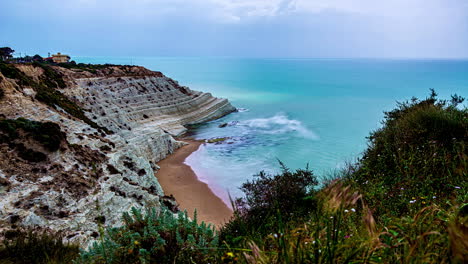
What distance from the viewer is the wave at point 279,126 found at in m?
39.9

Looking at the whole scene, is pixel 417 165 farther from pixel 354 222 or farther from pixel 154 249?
pixel 154 249

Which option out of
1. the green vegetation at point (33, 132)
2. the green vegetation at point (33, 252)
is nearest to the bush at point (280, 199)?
the green vegetation at point (33, 252)

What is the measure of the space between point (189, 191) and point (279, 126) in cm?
2796

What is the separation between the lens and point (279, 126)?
1745 inches

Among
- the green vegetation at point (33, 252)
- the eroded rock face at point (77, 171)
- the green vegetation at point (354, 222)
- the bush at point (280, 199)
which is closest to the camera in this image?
the green vegetation at point (354, 222)

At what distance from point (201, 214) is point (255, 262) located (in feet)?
44.9

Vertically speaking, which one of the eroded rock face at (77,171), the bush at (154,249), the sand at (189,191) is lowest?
the sand at (189,191)

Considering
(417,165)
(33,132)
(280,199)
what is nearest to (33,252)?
(280,199)

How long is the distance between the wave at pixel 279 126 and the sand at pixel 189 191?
60.0 ft

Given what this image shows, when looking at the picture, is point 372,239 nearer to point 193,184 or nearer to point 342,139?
point 193,184

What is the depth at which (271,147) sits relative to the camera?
1273 inches

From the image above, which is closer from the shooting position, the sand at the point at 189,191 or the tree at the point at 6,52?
the sand at the point at 189,191

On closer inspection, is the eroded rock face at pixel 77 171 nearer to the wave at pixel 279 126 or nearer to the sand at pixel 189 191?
the sand at pixel 189 191

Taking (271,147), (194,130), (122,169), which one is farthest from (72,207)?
(194,130)
